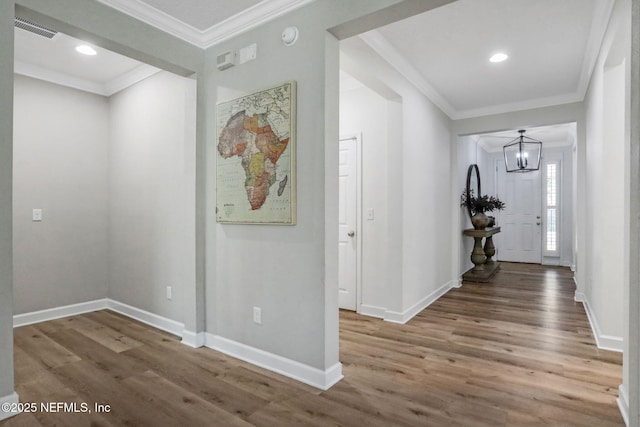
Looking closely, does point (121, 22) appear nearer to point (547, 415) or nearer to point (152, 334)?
point (152, 334)

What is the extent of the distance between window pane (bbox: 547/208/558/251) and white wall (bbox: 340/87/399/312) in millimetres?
5634

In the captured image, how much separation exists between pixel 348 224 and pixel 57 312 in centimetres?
326

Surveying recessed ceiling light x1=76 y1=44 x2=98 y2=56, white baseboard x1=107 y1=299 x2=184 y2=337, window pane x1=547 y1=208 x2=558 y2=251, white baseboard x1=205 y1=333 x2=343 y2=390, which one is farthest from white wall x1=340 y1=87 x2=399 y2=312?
window pane x1=547 y1=208 x2=558 y2=251

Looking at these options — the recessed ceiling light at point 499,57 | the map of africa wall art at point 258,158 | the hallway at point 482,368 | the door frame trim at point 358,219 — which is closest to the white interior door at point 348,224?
the door frame trim at point 358,219

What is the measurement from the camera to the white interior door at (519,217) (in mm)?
7707

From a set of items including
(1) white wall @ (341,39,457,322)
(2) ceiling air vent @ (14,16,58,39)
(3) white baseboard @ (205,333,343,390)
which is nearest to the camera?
(3) white baseboard @ (205,333,343,390)

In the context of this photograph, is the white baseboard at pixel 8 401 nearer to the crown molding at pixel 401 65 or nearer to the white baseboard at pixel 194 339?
the white baseboard at pixel 194 339

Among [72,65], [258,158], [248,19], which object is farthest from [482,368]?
[72,65]

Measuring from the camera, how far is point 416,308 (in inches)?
155

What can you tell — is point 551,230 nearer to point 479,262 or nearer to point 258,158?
point 479,262

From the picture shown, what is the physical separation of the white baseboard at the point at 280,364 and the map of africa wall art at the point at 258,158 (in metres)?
0.94

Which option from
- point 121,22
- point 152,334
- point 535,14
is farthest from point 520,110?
point 152,334

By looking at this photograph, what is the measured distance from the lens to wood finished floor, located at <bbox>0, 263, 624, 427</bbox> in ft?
6.37

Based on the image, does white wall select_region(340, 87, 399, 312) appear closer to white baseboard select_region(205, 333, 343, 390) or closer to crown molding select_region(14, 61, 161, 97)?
white baseboard select_region(205, 333, 343, 390)
